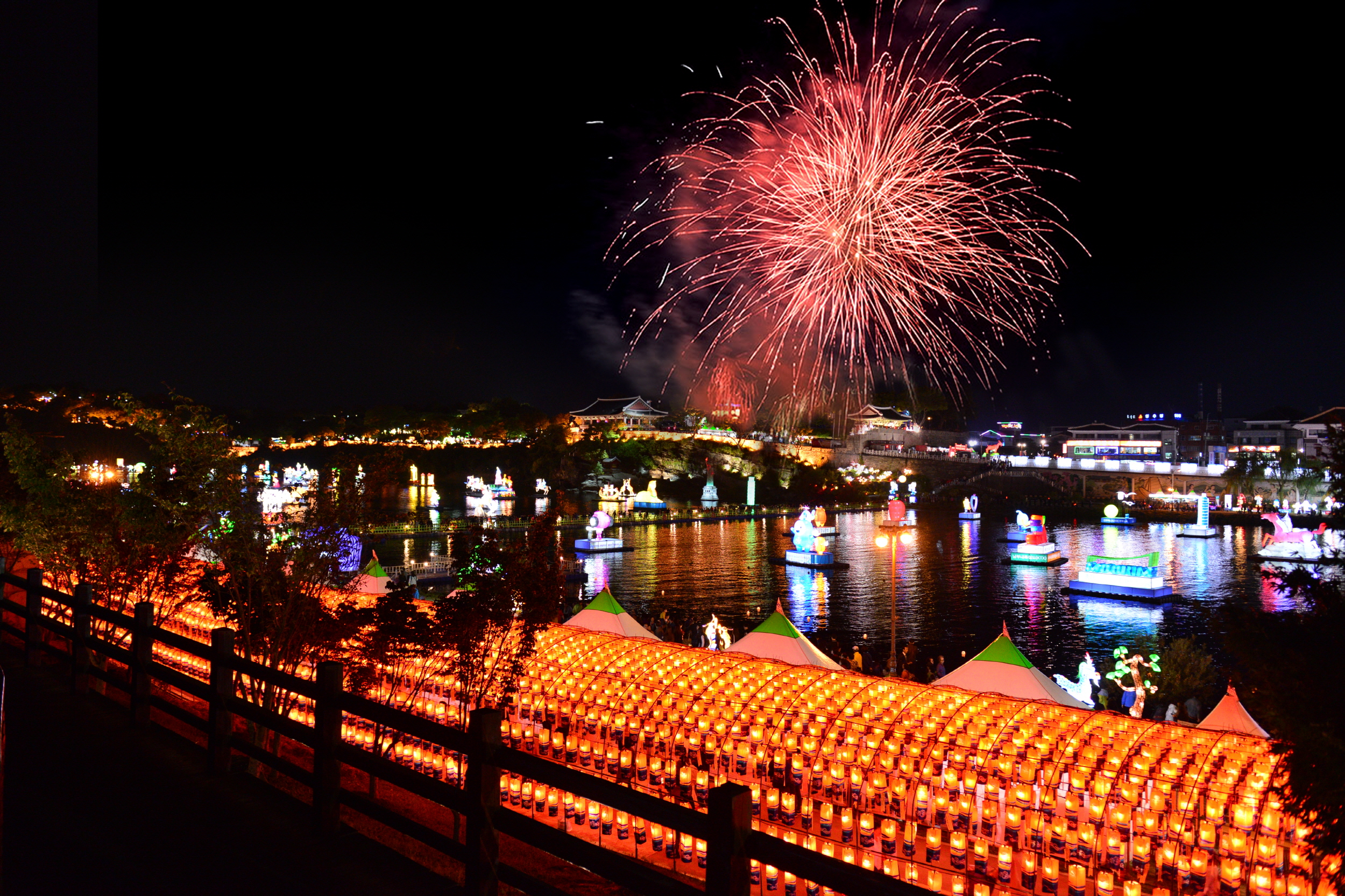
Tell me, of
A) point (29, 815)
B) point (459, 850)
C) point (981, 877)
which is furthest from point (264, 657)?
point (981, 877)

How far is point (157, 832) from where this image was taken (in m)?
4.42

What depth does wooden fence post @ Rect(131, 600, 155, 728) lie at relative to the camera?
19.9ft

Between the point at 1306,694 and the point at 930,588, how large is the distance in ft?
106

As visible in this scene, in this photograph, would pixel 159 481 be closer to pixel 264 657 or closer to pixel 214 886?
pixel 264 657

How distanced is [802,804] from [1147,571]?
3022cm

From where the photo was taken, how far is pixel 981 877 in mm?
7961

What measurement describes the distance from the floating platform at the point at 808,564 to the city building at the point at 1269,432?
260 feet

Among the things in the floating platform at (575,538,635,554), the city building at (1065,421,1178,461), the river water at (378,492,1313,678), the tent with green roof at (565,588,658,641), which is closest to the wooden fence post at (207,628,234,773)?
the tent with green roof at (565,588,658,641)

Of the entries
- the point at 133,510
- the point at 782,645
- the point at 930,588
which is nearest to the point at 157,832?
the point at 133,510

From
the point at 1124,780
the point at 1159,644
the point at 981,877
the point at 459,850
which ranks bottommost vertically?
the point at 1159,644

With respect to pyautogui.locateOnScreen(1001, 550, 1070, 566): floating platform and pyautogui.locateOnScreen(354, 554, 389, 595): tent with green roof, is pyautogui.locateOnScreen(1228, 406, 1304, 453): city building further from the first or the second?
pyautogui.locateOnScreen(354, 554, 389, 595): tent with green roof

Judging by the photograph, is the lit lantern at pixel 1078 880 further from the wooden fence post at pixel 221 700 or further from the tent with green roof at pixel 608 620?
the tent with green roof at pixel 608 620

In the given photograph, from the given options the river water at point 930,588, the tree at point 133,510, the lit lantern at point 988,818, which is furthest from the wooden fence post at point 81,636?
the river water at point 930,588

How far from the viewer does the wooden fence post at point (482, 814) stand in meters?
3.47
